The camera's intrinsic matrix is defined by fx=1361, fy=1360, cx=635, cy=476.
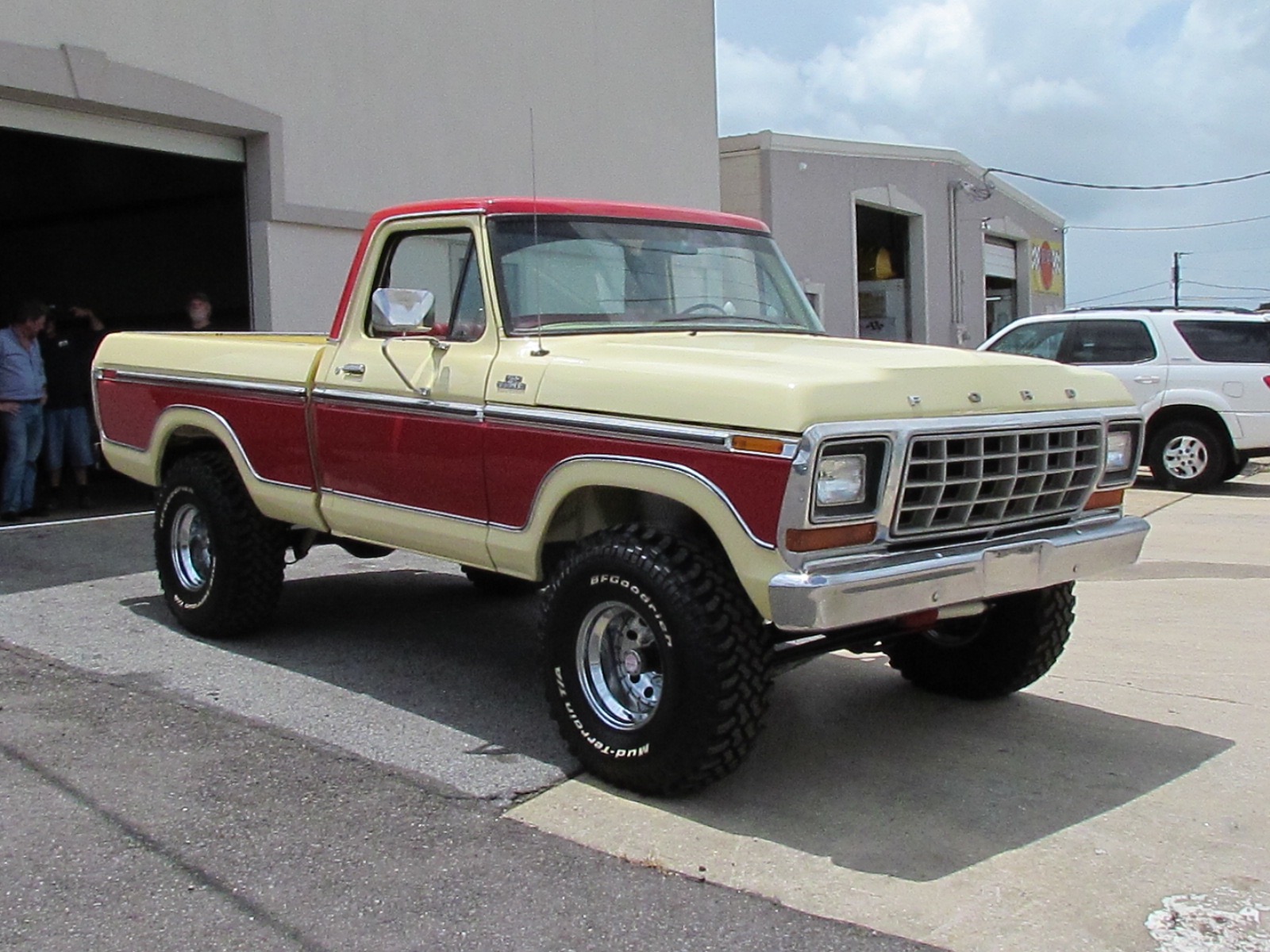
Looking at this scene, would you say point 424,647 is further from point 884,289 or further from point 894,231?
point 894,231

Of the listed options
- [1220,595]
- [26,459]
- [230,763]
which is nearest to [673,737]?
[230,763]

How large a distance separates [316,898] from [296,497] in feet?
8.62

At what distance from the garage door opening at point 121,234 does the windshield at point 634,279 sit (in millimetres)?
7636

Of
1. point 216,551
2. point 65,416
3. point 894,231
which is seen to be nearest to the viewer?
point 216,551

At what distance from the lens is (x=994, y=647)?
217 inches

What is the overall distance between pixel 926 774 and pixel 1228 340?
10.2 meters

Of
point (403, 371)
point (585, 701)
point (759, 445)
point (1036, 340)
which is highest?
point (1036, 340)

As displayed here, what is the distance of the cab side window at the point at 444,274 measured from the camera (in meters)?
5.43

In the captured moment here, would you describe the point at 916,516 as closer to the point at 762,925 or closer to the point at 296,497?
the point at 762,925

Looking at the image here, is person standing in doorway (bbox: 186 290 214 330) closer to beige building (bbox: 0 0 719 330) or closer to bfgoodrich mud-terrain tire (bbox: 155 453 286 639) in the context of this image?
beige building (bbox: 0 0 719 330)

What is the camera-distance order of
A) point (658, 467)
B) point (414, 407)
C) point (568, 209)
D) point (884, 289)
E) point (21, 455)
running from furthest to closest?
point (884, 289)
point (21, 455)
point (568, 209)
point (414, 407)
point (658, 467)

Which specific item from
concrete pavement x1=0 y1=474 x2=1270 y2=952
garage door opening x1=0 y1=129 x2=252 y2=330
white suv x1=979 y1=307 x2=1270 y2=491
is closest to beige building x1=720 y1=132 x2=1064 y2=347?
white suv x1=979 y1=307 x2=1270 y2=491

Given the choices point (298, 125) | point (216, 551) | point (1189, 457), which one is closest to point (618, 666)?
point (216, 551)

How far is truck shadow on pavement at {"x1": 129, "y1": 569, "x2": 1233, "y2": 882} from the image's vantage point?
4340 mm
